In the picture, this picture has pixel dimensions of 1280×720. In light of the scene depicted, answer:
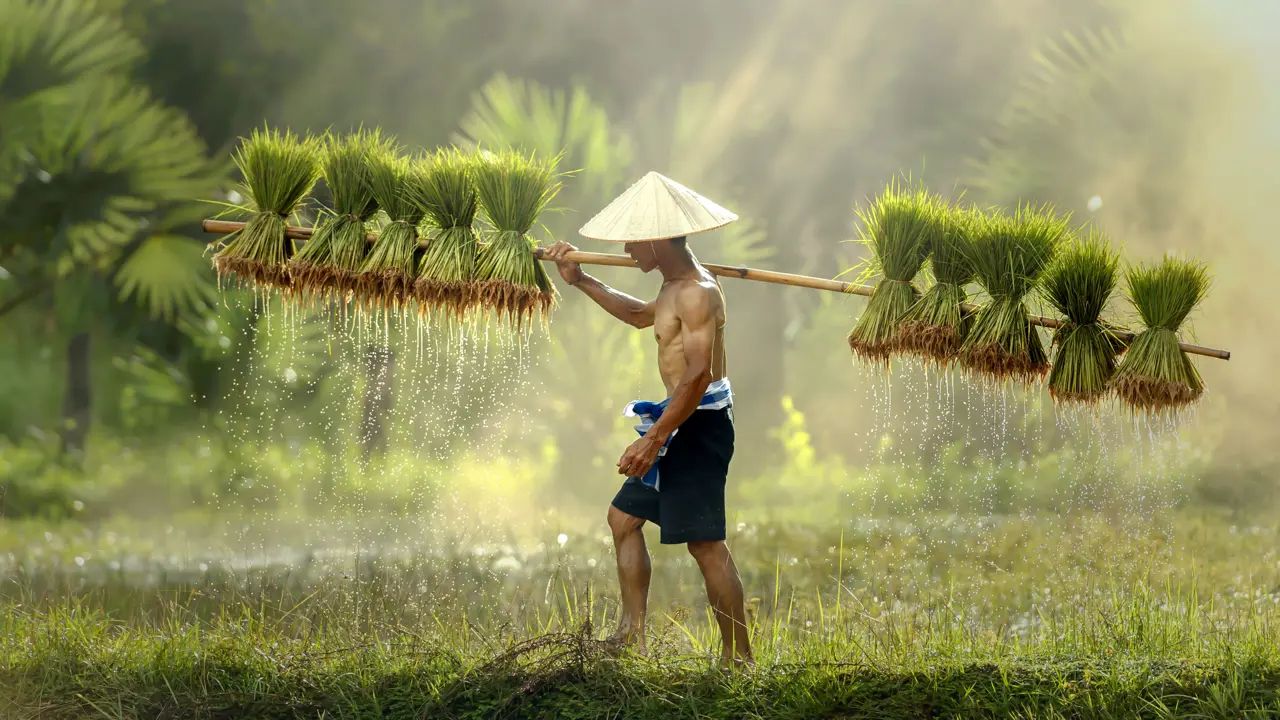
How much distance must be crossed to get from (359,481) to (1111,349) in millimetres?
8293

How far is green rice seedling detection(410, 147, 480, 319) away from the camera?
16.4ft

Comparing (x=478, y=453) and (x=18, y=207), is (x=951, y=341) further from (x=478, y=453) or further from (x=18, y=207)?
(x=18, y=207)

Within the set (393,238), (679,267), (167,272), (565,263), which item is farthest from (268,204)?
(167,272)

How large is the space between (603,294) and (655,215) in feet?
1.81

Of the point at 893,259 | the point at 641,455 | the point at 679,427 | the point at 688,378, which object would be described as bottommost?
the point at 641,455

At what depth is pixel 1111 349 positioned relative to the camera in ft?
17.4

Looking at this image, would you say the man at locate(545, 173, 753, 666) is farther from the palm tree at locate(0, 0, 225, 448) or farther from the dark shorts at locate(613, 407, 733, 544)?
the palm tree at locate(0, 0, 225, 448)

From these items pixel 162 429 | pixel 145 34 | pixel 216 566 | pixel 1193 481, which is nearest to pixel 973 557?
pixel 1193 481

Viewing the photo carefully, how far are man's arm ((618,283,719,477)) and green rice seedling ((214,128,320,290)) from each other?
1.96 metres

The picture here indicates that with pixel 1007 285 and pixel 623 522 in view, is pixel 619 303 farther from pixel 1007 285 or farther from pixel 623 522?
pixel 1007 285

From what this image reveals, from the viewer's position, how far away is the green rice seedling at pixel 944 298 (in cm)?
512

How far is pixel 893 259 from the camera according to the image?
524 cm

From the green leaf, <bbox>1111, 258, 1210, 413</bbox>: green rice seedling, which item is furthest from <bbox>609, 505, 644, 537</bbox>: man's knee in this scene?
the green leaf

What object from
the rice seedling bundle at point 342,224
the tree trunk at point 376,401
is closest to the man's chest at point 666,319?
the rice seedling bundle at point 342,224
